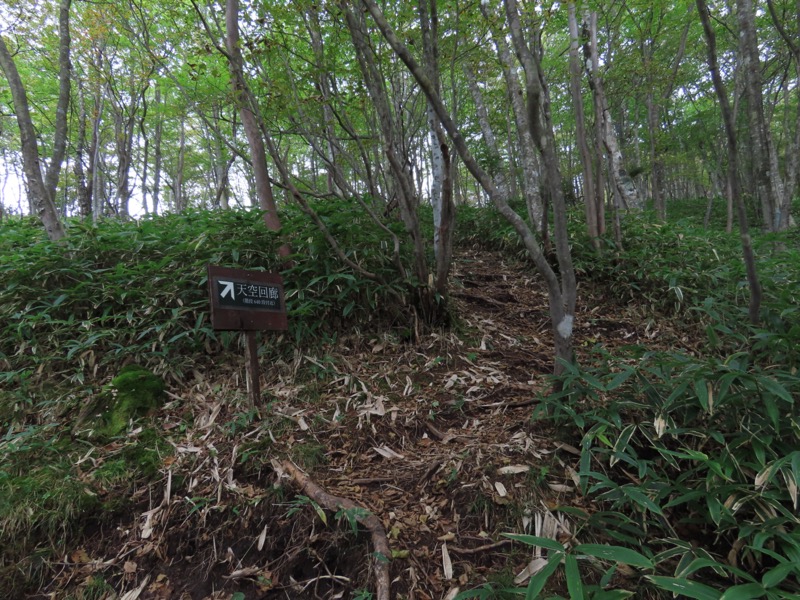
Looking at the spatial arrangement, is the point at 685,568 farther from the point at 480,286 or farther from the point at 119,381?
the point at 480,286

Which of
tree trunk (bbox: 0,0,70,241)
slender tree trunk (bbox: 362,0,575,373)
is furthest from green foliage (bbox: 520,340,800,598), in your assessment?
tree trunk (bbox: 0,0,70,241)

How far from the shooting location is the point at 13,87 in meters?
4.32

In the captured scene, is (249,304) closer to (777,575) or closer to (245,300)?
(245,300)

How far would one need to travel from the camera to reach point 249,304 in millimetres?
2680

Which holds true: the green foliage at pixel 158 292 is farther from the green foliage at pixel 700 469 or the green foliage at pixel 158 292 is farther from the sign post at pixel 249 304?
the green foliage at pixel 700 469


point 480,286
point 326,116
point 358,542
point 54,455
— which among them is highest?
point 326,116

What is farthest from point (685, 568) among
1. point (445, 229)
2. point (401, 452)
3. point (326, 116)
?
point (326, 116)

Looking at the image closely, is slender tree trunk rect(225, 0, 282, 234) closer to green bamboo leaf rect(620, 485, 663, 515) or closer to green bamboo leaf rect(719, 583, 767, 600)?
green bamboo leaf rect(620, 485, 663, 515)

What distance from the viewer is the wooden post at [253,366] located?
9.05 feet

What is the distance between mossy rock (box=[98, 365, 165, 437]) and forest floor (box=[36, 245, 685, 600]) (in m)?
0.15

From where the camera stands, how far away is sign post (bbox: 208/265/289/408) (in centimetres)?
246

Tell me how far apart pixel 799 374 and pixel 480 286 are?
3501 mm

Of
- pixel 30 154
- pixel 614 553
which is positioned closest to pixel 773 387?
pixel 614 553

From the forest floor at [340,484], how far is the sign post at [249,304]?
1.66 feet
